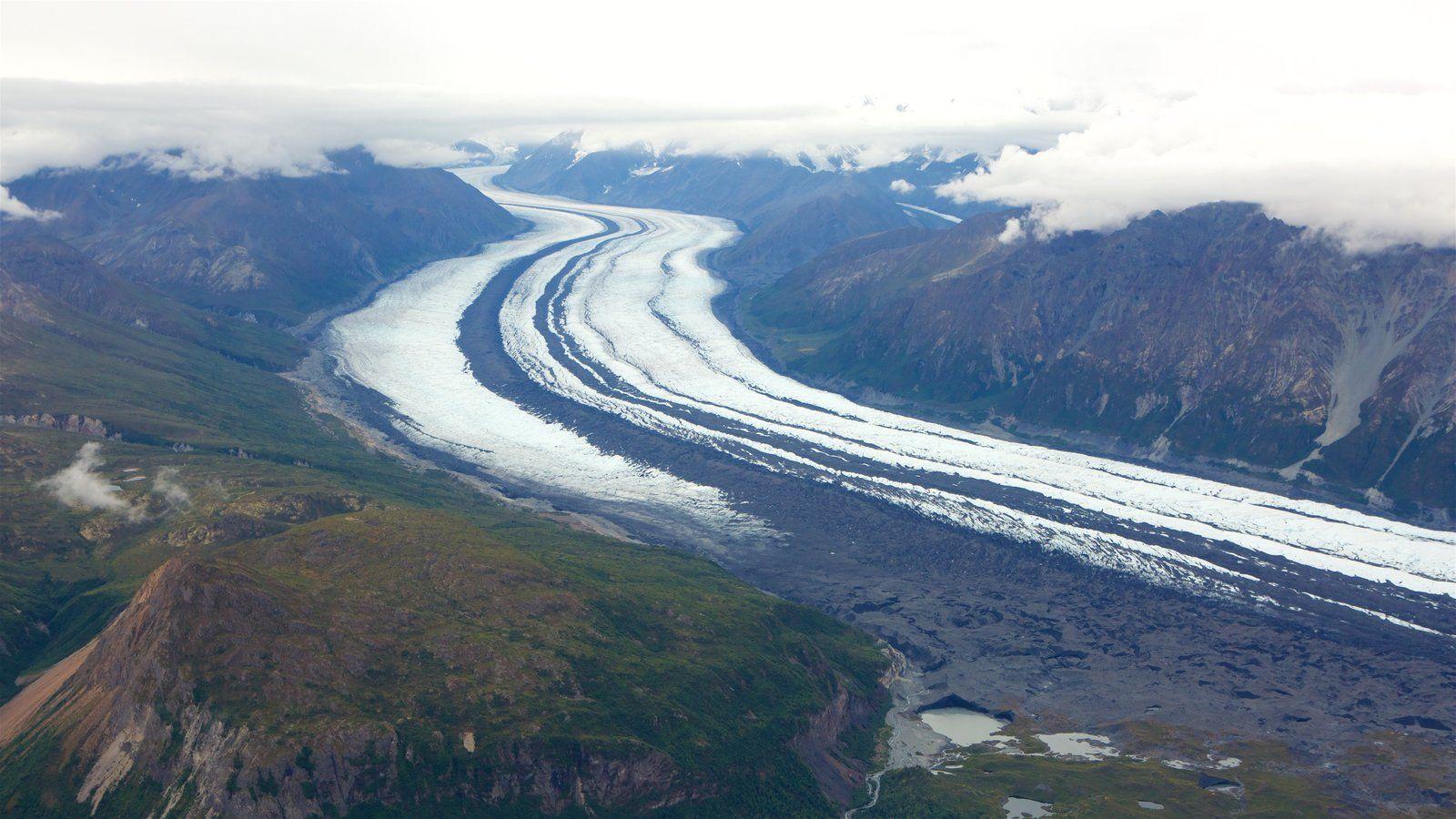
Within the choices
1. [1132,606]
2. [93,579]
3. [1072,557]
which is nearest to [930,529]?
[1072,557]

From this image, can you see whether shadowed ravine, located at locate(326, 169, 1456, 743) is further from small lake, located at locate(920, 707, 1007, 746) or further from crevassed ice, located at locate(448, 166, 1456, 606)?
small lake, located at locate(920, 707, 1007, 746)

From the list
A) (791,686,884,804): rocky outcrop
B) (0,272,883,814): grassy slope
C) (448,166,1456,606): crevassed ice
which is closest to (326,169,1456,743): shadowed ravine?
(448,166,1456,606): crevassed ice

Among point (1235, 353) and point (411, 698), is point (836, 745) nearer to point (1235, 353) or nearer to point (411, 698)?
point (411, 698)

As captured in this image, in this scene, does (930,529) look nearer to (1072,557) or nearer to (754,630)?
(1072,557)

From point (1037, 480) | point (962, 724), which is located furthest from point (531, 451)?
point (962, 724)

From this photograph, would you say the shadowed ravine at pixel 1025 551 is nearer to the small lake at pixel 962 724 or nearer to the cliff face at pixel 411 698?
the small lake at pixel 962 724

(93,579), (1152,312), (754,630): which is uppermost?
(1152,312)
